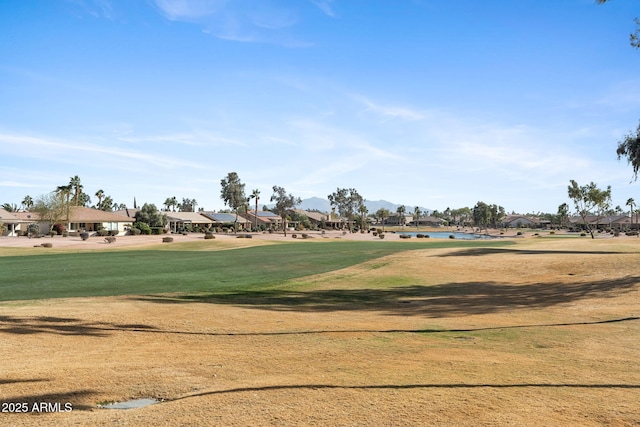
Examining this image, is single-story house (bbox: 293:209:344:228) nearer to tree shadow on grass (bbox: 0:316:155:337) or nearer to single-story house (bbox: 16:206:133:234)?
single-story house (bbox: 16:206:133:234)

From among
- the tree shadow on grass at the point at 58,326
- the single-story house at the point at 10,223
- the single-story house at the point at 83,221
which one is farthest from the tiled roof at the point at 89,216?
the tree shadow on grass at the point at 58,326

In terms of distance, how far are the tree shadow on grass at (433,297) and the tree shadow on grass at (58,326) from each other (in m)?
5.93

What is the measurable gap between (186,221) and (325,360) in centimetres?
13162

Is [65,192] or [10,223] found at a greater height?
[65,192]

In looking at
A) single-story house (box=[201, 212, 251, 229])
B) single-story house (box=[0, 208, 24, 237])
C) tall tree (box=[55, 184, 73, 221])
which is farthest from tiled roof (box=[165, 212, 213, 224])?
single-story house (box=[0, 208, 24, 237])

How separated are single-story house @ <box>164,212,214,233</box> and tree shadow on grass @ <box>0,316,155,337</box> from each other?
381ft

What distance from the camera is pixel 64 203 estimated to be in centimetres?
10269

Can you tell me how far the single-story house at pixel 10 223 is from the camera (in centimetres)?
9619

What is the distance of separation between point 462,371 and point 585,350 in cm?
418

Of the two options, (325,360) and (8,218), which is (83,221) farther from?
(325,360)

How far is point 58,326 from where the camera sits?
1327 cm

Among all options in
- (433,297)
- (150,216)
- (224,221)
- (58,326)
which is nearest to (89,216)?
(150,216)

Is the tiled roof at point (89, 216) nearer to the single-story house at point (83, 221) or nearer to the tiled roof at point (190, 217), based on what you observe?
the single-story house at point (83, 221)

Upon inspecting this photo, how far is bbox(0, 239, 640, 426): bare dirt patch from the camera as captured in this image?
275 inches
